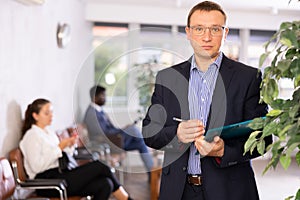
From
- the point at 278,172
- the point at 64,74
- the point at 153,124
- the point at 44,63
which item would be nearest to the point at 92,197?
the point at 44,63

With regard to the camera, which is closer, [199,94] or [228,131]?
[228,131]

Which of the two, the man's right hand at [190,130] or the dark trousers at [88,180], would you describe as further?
the dark trousers at [88,180]

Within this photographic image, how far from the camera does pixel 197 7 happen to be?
2.01 metres

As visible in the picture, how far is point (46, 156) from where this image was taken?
14.4 ft

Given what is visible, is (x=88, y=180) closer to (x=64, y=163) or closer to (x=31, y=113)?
(x=64, y=163)

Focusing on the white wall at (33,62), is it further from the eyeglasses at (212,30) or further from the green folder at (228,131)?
the green folder at (228,131)

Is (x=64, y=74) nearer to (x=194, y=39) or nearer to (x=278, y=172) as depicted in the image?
(x=278, y=172)

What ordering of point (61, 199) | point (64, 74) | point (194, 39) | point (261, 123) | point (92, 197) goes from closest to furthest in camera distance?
1. point (261, 123)
2. point (194, 39)
3. point (61, 199)
4. point (92, 197)
5. point (64, 74)

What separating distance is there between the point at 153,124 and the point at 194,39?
372 millimetres

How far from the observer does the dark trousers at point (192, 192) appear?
80.8 inches

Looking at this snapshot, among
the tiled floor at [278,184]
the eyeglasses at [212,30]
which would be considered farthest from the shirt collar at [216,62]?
the tiled floor at [278,184]

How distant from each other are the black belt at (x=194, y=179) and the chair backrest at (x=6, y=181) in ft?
6.36

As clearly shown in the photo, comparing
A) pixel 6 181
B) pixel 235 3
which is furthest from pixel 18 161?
pixel 235 3

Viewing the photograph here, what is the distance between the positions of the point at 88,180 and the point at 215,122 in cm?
298
